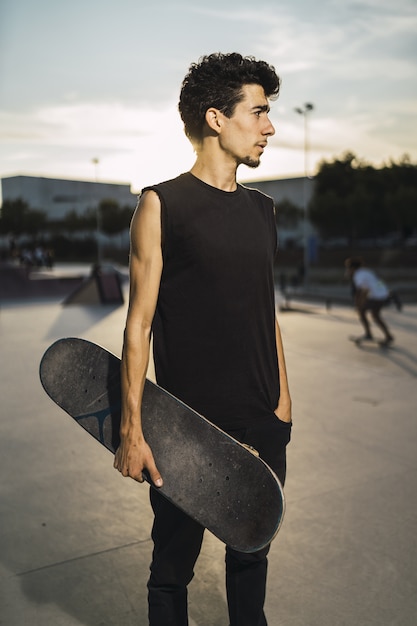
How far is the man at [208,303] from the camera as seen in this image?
170 cm

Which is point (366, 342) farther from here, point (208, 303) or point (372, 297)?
point (208, 303)

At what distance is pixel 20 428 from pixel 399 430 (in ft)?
10.1

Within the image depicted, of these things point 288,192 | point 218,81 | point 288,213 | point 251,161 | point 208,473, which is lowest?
point 208,473

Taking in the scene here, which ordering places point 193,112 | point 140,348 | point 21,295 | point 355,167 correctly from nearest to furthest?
1. point 140,348
2. point 193,112
3. point 21,295
4. point 355,167

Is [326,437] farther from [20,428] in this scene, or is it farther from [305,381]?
[20,428]

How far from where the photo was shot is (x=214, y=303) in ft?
5.84

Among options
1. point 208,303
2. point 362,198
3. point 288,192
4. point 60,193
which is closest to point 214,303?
point 208,303

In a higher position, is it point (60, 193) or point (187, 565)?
point (60, 193)

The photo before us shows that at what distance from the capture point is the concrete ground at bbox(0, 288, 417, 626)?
2.41m

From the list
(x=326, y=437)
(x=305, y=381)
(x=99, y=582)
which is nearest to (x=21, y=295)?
(x=305, y=381)

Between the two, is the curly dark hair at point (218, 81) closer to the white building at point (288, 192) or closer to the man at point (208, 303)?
the man at point (208, 303)

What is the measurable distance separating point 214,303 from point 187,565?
0.82m

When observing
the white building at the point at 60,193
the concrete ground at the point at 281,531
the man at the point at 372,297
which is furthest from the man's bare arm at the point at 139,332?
the white building at the point at 60,193

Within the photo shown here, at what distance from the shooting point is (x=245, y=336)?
184 centimetres
